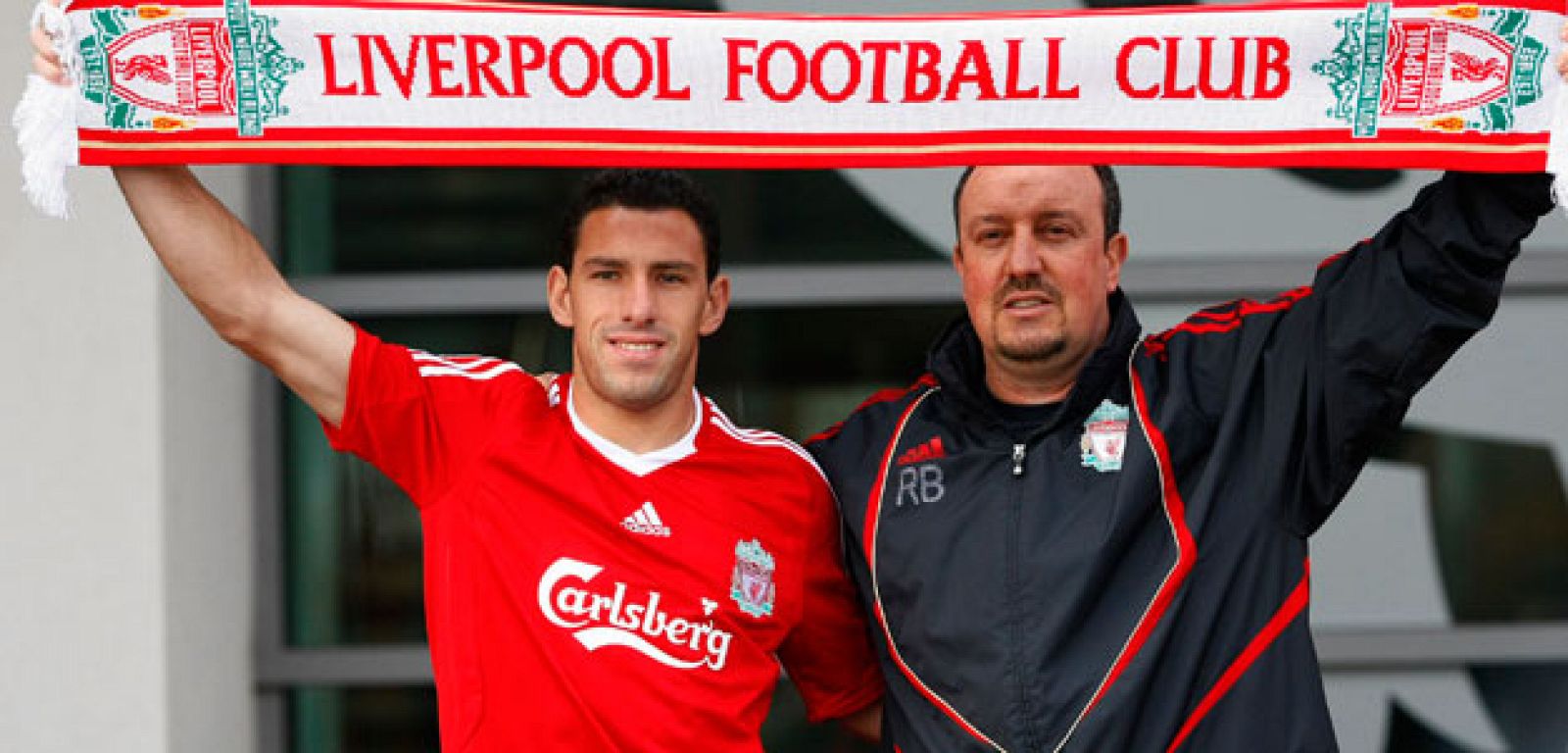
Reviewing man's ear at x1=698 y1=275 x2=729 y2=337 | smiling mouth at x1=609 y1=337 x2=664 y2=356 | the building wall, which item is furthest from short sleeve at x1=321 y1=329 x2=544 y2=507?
the building wall

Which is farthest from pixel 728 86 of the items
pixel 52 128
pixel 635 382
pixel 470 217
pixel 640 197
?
pixel 470 217

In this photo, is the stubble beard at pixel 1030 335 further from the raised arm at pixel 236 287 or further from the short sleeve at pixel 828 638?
the raised arm at pixel 236 287

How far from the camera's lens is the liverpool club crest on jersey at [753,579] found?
265 centimetres

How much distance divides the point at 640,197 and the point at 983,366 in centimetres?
65

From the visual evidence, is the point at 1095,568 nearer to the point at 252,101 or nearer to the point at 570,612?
the point at 570,612

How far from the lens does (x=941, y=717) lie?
8.51 feet

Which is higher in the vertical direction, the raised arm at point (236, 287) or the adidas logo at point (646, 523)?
the raised arm at point (236, 287)

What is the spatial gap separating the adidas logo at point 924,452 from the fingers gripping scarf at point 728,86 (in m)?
0.51

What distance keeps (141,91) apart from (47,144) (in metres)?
0.15

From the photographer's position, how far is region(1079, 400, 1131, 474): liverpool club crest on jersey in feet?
8.36

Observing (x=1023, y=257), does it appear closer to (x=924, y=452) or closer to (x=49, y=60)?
(x=924, y=452)

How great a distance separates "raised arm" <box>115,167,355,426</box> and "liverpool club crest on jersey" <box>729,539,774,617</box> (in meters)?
0.69

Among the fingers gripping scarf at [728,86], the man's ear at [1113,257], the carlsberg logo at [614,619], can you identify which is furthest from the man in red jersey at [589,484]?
the man's ear at [1113,257]

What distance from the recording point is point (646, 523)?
263 cm
